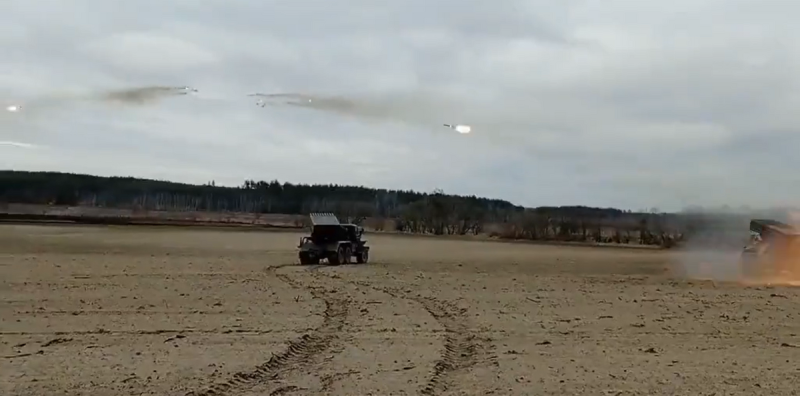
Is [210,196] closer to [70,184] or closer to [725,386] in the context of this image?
[70,184]

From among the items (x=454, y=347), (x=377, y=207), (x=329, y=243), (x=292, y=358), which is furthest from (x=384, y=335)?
(x=377, y=207)

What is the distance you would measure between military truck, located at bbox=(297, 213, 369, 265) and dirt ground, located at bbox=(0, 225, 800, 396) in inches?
230

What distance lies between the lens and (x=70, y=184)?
16275 cm

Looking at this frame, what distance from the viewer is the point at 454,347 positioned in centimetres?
1388

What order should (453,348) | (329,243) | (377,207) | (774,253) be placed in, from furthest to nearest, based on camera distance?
(377,207), (329,243), (774,253), (453,348)

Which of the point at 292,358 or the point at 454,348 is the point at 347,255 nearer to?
the point at 454,348

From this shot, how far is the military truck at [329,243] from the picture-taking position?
35.2 metres

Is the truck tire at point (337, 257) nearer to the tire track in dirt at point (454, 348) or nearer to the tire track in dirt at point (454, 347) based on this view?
the tire track in dirt at point (454, 347)

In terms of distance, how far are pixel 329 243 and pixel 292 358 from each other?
900 inches

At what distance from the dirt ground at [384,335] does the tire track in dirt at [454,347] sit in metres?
0.05

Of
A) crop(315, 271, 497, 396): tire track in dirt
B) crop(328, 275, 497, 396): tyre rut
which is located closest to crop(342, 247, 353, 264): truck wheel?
crop(315, 271, 497, 396): tire track in dirt

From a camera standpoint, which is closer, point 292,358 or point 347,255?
point 292,358

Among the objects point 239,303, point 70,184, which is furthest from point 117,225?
point 70,184

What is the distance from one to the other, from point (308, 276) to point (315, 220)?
786 centimetres
